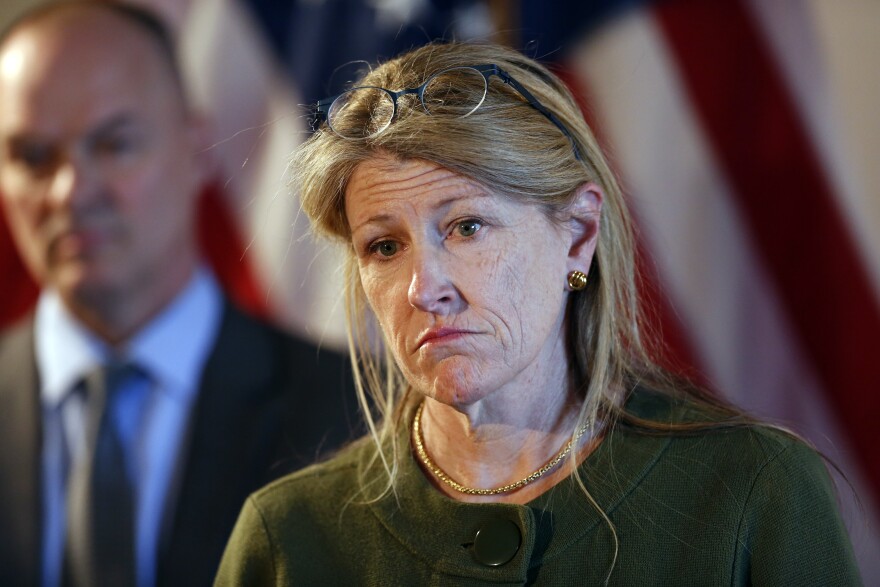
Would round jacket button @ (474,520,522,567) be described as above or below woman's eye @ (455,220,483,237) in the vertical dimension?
below

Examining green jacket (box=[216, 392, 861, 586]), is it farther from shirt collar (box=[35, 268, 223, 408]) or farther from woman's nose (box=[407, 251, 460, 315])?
shirt collar (box=[35, 268, 223, 408])

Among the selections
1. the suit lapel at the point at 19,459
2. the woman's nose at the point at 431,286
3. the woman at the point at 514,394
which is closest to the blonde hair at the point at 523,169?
the woman at the point at 514,394

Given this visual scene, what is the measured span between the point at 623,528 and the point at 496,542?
168 millimetres

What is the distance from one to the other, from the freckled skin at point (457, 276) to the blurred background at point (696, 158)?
80 cm

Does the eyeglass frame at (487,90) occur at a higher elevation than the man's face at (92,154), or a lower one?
lower

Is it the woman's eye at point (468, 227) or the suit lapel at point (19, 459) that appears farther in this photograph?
the suit lapel at point (19, 459)

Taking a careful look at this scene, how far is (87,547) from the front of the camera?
2.05m

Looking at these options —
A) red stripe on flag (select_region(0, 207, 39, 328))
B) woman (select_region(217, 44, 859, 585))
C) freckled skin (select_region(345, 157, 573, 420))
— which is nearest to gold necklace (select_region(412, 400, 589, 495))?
woman (select_region(217, 44, 859, 585))

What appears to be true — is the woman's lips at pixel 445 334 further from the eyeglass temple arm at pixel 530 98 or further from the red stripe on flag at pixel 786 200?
the red stripe on flag at pixel 786 200

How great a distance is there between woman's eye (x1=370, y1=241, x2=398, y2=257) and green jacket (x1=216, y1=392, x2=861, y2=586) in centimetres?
33

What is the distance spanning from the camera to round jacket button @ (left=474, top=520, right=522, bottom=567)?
50.2 inches

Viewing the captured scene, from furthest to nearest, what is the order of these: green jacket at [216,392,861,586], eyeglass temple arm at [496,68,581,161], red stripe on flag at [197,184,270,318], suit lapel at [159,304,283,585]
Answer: red stripe on flag at [197,184,270,318] → suit lapel at [159,304,283,585] → eyeglass temple arm at [496,68,581,161] → green jacket at [216,392,861,586]

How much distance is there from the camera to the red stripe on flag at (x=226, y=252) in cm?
221

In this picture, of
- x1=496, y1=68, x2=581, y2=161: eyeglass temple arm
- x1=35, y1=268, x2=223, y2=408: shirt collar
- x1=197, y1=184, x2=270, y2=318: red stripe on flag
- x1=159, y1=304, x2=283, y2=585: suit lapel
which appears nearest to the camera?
x1=496, y1=68, x2=581, y2=161: eyeglass temple arm
